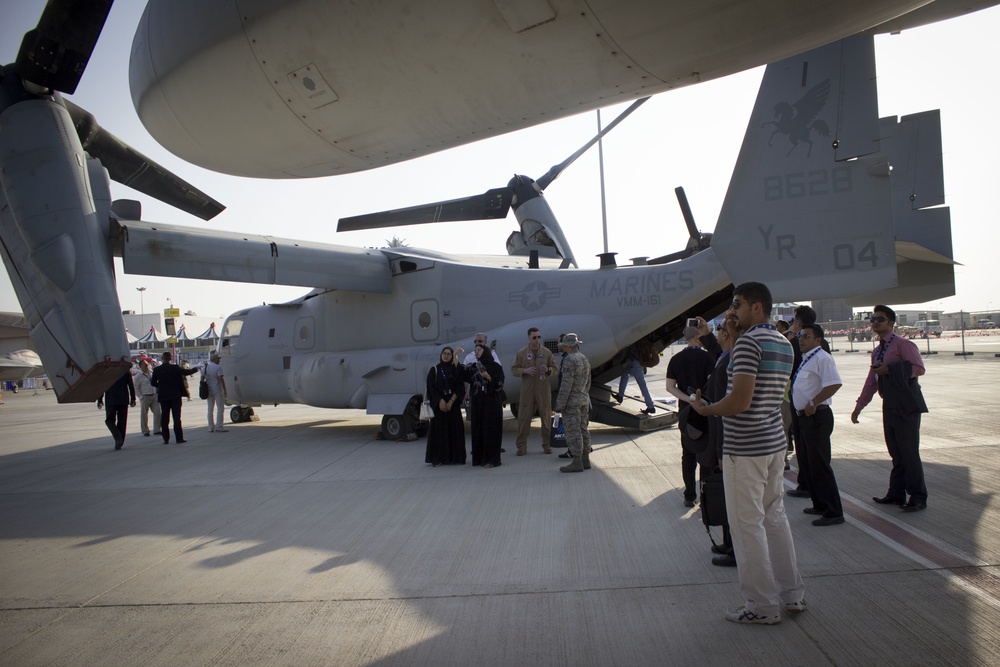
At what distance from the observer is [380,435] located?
10.6m

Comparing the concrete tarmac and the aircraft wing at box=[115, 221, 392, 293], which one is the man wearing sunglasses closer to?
the concrete tarmac

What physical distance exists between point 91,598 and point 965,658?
4.89 metres

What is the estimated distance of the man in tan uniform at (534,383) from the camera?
8.35 meters

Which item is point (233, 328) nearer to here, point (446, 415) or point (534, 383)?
point (446, 415)

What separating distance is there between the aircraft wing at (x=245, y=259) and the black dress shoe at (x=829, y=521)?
816 centimetres

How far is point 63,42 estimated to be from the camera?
599cm

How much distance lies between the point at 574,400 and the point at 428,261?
498cm

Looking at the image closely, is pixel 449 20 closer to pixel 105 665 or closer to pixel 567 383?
pixel 105 665

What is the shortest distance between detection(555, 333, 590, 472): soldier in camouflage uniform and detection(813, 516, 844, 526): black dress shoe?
282cm

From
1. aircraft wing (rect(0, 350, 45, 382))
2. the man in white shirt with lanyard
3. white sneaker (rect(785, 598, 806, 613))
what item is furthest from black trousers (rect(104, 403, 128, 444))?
aircraft wing (rect(0, 350, 45, 382))

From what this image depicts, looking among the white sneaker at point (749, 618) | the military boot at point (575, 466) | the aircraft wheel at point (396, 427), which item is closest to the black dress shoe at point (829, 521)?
the white sneaker at point (749, 618)

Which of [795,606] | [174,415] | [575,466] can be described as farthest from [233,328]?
[795,606]

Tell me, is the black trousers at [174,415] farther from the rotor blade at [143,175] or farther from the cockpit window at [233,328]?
the rotor blade at [143,175]

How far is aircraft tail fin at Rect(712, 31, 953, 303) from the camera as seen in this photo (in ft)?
20.3
